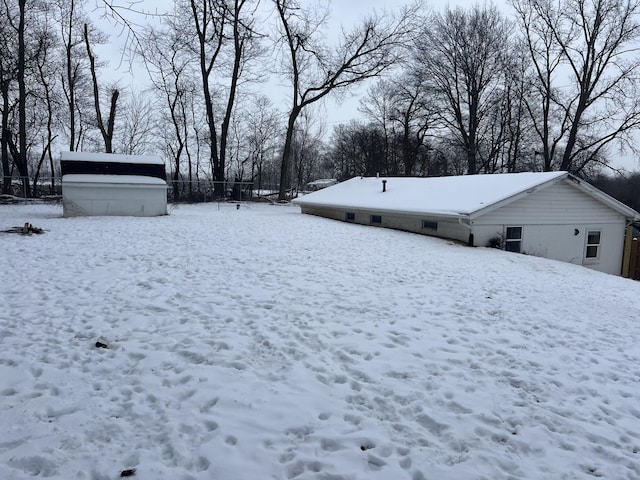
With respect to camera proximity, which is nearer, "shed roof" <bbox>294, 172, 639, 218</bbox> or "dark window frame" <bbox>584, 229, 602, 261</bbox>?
"shed roof" <bbox>294, 172, 639, 218</bbox>

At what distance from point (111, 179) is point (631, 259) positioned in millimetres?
22446

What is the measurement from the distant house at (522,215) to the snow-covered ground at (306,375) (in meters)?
5.50

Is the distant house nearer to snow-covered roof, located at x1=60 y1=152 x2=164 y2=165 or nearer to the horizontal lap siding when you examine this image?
the horizontal lap siding

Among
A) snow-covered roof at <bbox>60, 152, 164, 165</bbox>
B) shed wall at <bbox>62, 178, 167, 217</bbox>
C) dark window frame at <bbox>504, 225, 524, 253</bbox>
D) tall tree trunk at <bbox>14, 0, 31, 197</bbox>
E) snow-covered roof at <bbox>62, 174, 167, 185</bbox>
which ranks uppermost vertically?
tall tree trunk at <bbox>14, 0, 31, 197</bbox>

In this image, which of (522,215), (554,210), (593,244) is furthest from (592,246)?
(522,215)

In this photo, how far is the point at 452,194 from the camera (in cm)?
1512

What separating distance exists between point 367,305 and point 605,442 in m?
3.36

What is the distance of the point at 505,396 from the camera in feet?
12.1

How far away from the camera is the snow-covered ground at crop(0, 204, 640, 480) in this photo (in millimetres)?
2797

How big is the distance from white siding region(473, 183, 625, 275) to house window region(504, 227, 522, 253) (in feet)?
0.60

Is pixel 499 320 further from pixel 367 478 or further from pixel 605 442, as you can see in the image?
pixel 367 478

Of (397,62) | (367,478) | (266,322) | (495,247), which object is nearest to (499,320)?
(266,322)

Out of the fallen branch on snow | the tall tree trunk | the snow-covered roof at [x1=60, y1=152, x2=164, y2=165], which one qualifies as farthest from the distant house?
the tall tree trunk

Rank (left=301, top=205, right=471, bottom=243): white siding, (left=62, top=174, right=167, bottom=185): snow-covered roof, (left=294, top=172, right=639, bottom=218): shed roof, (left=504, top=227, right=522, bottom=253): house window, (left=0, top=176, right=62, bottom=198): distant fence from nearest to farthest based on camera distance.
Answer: (left=294, top=172, right=639, bottom=218): shed roof
(left=301, top=205, right=471, bottom=243): white siding
(left=504, top=227, right=522, bottom=253): house window
(left=62, top=174, right=167, bottom=185): snow-covered roof
(left=0, top=176, right=62, bottom=198): distant fence
